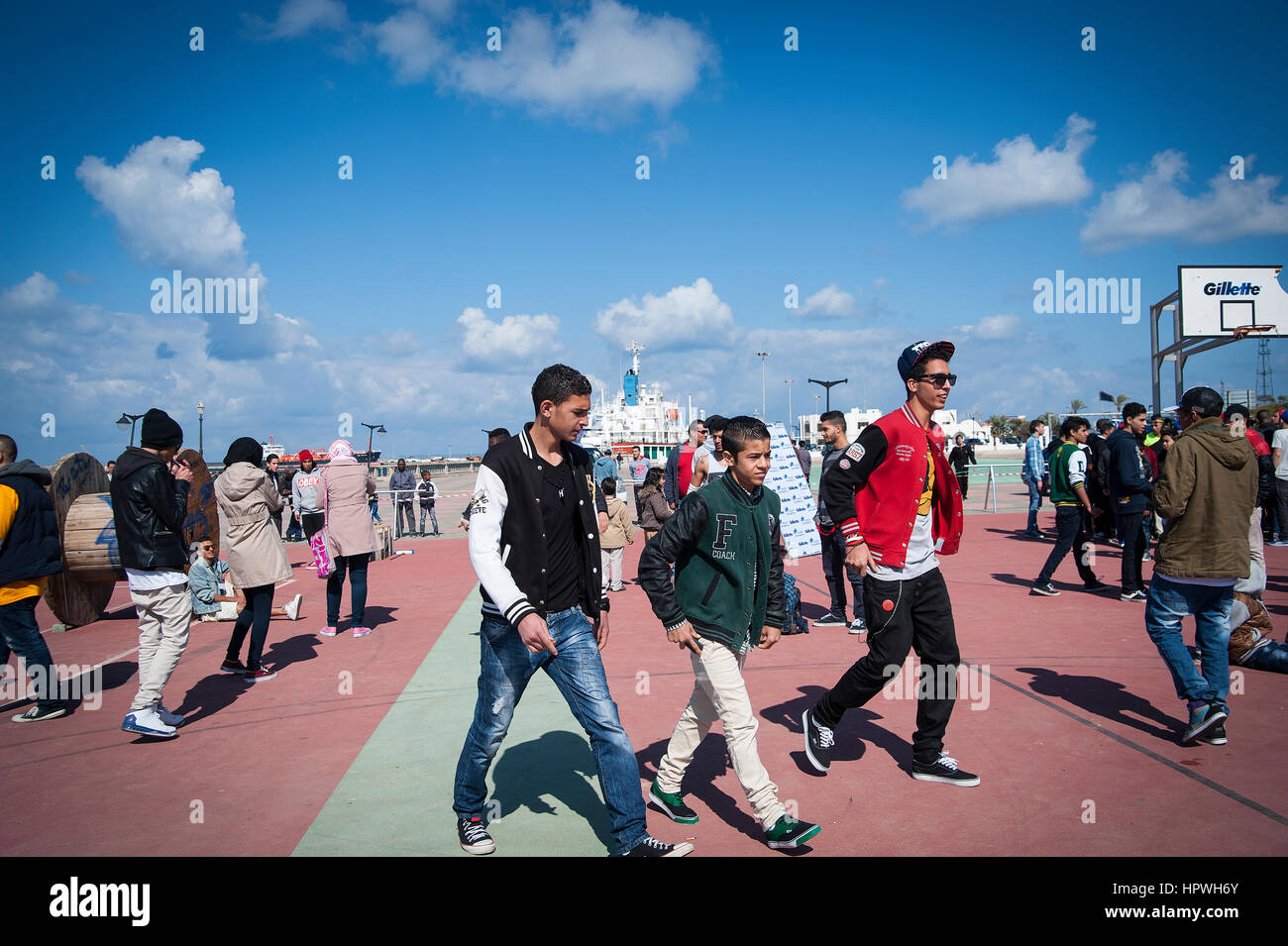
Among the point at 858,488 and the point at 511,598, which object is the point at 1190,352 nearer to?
the point at 858,488

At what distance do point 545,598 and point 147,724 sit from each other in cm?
344

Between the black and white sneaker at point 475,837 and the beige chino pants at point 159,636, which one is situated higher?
the beige chino pants at point 159,636

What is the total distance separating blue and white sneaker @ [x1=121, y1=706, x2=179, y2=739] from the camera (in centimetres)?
493

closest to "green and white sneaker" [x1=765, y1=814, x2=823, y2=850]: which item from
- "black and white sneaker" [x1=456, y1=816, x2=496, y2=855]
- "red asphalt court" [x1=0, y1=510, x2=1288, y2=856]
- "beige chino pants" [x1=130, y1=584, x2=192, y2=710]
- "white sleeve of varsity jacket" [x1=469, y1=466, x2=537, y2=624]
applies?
"red asphalt court" [x1=0, y1=510, x2=1288, y2=856]

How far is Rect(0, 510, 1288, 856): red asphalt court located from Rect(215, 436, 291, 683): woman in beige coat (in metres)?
0.37

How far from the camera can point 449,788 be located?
414cm

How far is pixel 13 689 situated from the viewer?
20.7 feet

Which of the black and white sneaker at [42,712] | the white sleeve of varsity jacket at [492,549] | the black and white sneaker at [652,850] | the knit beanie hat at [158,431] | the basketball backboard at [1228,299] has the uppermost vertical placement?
the basketball backboard at [1228,299]

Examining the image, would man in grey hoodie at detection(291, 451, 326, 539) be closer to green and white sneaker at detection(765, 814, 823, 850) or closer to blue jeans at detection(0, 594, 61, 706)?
blue jeans at detection(0, 594, 61, 706)

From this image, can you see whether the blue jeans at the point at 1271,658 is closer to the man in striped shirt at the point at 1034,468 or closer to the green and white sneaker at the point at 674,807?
the green and white sneaker at the point at 674,807

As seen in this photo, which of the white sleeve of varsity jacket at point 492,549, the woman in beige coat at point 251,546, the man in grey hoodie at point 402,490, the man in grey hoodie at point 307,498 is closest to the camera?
the white sleeve of varsity jacket at point 492,549

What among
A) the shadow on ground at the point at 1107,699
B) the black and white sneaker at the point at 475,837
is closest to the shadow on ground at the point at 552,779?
the black and white sneaker at the point at 475,837

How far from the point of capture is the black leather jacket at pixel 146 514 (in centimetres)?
505

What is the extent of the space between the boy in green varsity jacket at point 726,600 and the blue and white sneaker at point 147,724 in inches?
136
